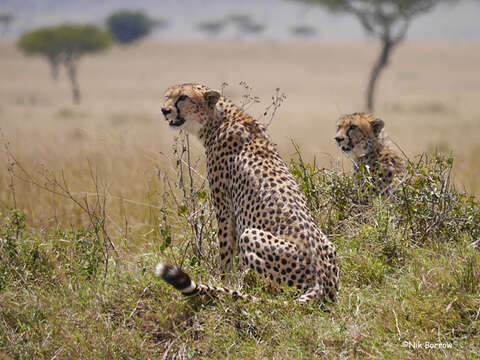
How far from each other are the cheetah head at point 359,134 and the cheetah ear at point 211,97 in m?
1.21

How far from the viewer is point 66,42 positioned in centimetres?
3297

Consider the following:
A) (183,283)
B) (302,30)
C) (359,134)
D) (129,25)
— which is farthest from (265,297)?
(302,30)

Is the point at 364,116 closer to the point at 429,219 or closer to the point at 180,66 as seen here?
the point at 429,219

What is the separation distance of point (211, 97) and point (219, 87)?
19284 millimetres

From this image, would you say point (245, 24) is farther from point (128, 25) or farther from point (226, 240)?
point (226, 240)

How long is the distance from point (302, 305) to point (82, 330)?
41.5 inches

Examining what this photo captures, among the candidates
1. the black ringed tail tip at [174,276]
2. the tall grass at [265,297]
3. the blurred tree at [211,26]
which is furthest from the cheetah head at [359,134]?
the blurred tree at [211,26]

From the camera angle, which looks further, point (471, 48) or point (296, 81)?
point (471, 48)

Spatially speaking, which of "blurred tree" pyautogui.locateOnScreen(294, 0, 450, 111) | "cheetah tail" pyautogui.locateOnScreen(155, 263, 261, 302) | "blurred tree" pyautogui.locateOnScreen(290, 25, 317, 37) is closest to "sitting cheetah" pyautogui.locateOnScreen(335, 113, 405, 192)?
"cheetah tail" pyautogui.locateOnScreen(155, 263, 261, 302)

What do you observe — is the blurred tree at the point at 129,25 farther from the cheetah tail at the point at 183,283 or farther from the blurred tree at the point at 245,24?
the cheetah tail at the point at 183,283

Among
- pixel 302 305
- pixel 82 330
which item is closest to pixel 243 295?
pixel 302 305

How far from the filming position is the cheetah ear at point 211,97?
132 inches

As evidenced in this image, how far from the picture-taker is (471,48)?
5866 centimetres

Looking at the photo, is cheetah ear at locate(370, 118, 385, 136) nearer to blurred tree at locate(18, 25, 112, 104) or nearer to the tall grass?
the tall grass
